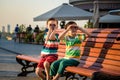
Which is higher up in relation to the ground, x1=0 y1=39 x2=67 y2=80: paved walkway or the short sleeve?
the short sleeve

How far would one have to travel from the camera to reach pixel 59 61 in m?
7.80

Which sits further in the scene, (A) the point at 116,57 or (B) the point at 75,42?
(B) the point at 75,42

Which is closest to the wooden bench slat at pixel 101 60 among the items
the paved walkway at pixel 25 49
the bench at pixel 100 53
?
the bench at pixel 100 53

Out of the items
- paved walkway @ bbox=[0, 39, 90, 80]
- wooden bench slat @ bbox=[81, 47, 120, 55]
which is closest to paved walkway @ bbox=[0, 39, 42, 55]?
paved walkway @ bbox=[0, 39, 90, 80]

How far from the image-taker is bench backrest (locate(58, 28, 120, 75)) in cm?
749

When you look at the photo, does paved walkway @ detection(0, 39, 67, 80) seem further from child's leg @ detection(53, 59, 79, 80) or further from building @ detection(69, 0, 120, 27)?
building @ detection(69, 0, 120, 27)

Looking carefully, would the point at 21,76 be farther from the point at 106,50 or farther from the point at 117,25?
the point at 117,25

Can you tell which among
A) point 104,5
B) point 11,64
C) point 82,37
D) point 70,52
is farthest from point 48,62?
point 104,5

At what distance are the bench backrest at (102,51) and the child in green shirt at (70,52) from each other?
31 centimetres

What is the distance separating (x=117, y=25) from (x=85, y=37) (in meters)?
40.0

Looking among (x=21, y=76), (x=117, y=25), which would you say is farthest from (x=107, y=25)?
(x=21, y=76)

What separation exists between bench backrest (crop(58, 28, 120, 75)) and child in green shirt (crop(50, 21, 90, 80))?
314 millimetres

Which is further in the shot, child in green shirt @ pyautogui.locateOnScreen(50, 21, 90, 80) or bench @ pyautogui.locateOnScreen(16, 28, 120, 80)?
child in green shirt @ pyautogui.locateOnScreen(50, 21, 90, 80)

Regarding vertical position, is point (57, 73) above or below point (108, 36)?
below
